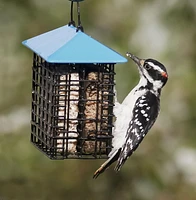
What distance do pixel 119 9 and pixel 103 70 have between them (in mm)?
2865

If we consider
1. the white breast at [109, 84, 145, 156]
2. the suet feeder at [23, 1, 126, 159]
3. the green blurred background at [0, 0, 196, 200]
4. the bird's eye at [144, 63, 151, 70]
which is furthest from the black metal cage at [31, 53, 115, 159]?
the green blurred background at [0, 0, 196, 200]

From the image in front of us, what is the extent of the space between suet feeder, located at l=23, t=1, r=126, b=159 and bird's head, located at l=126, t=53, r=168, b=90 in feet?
1.55

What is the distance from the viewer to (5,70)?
10172 mm

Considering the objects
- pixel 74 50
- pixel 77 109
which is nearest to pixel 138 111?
pixel 77 109

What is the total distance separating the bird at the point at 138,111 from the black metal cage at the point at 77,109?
215 mm

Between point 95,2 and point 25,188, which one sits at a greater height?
point 95,2

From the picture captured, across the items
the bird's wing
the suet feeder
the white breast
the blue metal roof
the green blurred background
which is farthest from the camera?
the green blurred background

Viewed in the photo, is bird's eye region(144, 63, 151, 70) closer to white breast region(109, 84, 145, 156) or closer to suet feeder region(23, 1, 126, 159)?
white breast region(109, 84, 145, 156)

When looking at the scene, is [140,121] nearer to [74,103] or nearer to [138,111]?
[138,111]

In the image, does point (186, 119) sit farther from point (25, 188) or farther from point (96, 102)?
point (96, 102)

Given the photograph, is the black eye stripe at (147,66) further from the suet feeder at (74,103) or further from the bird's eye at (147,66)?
the suet feeder at (74,103)

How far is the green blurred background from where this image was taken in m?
10.1

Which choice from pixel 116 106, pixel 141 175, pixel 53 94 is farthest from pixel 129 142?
pixel 141 175

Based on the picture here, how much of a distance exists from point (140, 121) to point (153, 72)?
400 millimetres
